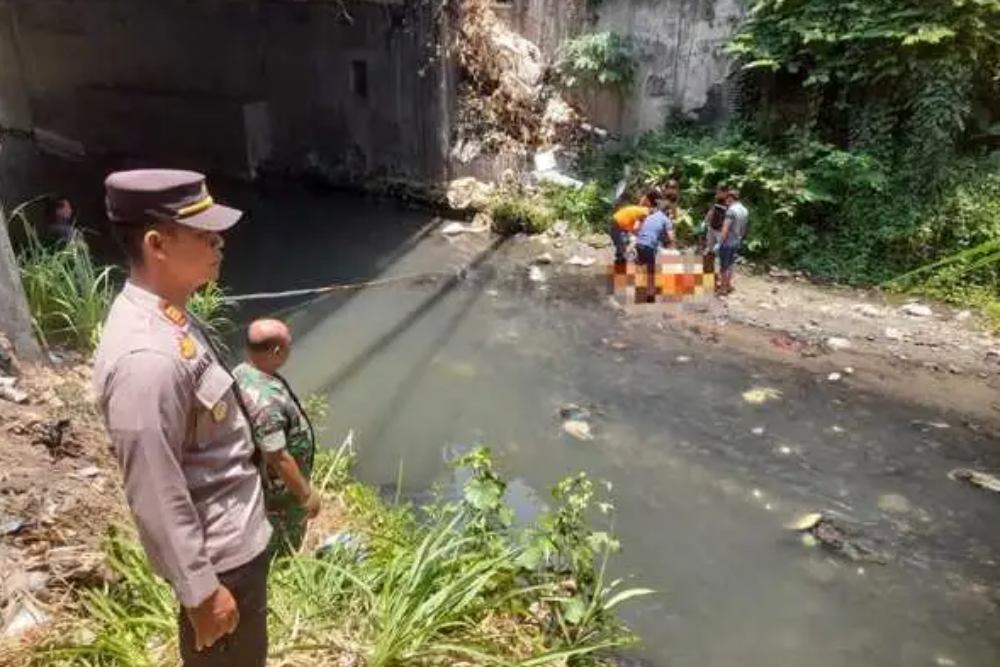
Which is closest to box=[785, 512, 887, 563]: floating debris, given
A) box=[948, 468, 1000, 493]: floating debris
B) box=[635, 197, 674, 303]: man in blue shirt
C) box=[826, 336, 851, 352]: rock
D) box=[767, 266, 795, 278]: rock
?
box=[948, 468, 1000, 493]: floating debris

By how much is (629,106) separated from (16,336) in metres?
9.01

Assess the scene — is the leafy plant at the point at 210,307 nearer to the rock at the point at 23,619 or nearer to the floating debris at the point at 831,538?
the rock at the point at 23,619

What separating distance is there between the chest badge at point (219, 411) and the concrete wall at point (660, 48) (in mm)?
10367

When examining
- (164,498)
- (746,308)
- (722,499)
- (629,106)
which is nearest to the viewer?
(164,498)

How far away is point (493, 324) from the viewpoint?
331 inches

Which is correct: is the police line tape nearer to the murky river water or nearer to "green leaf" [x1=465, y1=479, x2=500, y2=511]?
the murky river water

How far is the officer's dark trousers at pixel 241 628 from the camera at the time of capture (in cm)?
195

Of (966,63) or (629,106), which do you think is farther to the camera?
(629,106)

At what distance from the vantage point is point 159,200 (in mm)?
1738

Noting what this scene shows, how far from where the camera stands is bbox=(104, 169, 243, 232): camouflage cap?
1726 mm

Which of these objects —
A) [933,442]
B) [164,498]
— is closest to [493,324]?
[933,442]

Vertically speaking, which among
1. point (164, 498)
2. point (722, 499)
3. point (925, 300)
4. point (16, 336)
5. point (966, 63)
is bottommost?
point (722, 499)

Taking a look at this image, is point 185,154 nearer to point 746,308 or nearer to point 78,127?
point 78,127

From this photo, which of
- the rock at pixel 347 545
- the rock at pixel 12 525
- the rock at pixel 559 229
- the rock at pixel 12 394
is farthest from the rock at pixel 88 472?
the rock at pixel 559 229
